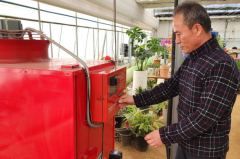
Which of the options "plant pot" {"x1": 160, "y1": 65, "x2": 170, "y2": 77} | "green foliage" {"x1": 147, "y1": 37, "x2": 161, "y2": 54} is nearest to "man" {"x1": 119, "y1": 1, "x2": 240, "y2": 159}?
"plant pot" {"x1": 160, "y1": 65, "x2": 170, "y2": 77}

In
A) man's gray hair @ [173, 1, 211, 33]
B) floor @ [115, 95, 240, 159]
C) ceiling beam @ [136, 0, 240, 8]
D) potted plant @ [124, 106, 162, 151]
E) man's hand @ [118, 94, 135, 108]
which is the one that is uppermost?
ceiling beam @ [136, 0, 240, 8]

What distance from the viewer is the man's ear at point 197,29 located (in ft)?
3.05

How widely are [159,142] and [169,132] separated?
8cm

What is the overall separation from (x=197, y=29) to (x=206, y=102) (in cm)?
37

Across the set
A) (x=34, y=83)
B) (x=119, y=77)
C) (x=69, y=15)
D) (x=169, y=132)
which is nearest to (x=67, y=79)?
(x=34, y=83)

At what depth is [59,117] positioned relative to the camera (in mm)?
785

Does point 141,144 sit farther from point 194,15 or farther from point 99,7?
point 99,7

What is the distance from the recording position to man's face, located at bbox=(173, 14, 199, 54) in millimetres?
953

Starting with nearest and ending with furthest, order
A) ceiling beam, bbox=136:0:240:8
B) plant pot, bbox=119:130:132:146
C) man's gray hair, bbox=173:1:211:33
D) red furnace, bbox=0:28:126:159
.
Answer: red furnace, bbox=0:28:126:159 < man's gray hair, bbox=173:1:211:33 < plant pot, bbox=119:130:132:146 < ceiling beam, bbox=136:0:240:8

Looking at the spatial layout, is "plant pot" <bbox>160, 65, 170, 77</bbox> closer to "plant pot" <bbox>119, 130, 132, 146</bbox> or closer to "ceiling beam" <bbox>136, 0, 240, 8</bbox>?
"plant pot" <bbox>119, 130, 132, 146</bbox>

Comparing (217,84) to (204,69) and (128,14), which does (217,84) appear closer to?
(204,69)

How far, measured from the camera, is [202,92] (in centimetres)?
91

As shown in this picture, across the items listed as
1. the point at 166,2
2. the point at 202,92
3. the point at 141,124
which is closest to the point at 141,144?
the point at 141,124

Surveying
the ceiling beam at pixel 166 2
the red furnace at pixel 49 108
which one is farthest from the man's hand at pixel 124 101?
the ceiling beam at pixel 166 2
